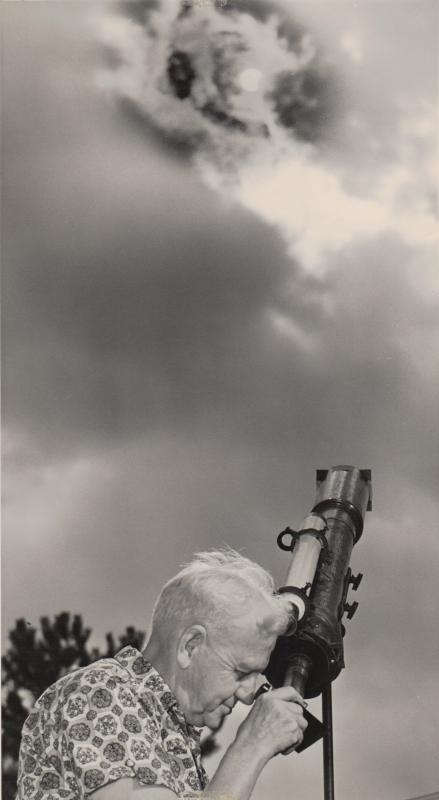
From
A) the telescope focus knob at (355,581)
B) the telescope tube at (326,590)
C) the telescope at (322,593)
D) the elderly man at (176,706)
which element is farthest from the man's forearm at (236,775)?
the telescope focus knob at (355,581)

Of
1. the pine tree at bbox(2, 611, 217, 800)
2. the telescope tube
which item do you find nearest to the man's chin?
the telescope tube

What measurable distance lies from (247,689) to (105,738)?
50 centimetres

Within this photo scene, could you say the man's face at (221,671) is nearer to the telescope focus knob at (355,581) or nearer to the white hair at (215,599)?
the white hair at (215,599)

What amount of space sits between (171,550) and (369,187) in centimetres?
254

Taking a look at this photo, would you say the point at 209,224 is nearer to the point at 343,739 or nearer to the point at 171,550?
the point at 171,550

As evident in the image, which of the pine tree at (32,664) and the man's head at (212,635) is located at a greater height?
the pine tree at (32,664)

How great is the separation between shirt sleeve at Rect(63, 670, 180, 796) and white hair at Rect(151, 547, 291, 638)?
0.30m

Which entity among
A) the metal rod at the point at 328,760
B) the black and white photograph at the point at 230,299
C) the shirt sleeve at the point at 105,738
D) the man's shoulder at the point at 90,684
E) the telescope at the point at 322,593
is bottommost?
the shirt sleeve at the point at 105,738

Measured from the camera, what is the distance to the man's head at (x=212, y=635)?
7.71 ft

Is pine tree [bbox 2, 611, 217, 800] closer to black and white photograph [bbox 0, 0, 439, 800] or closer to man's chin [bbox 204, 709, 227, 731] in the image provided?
black and white photograph [bbox 0, 0, 439, 800]

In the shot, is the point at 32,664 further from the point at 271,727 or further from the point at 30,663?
the point at 271,727

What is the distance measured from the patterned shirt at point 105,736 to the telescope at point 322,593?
481 mm

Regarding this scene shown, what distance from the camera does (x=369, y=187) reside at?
5.64 m

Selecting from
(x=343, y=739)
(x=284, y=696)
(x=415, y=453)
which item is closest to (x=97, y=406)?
(x=415, y=453)
